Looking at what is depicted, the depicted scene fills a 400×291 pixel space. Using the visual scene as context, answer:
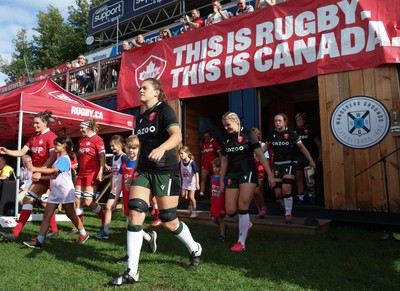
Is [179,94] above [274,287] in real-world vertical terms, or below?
above

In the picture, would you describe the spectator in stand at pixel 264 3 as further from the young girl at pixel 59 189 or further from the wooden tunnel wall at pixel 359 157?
the young girl at pixel 59 189

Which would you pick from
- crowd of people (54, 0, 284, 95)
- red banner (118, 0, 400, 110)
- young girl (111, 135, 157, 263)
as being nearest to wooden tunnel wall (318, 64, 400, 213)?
red banner (118, 0, 400, 110)

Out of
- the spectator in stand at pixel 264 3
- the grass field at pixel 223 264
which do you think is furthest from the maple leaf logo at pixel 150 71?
the grass field at pixel 223 264

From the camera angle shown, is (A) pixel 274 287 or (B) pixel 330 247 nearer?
(A) pixel 274 287

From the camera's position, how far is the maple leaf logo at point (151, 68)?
9.32 m

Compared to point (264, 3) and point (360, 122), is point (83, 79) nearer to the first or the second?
point (264, 3)

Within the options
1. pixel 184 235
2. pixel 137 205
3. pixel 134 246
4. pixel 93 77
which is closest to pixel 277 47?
pixel 184 235

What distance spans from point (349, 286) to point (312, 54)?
5042mm

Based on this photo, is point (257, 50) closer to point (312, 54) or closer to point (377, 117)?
point (312, 54)

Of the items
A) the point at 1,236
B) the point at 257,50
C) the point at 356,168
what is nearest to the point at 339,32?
the point at 257,50

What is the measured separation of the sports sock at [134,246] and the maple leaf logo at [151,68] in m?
6.76

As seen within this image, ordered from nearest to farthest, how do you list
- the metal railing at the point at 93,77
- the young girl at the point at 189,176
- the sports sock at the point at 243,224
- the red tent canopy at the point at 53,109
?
the sports sock at the point at 243,224, the red tent canopy at the point at 53,109, the young girl at the point at 189,176, the metal railing at the point at 93,77

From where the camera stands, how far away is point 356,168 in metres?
6.22

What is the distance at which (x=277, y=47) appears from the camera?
729 centimetres
